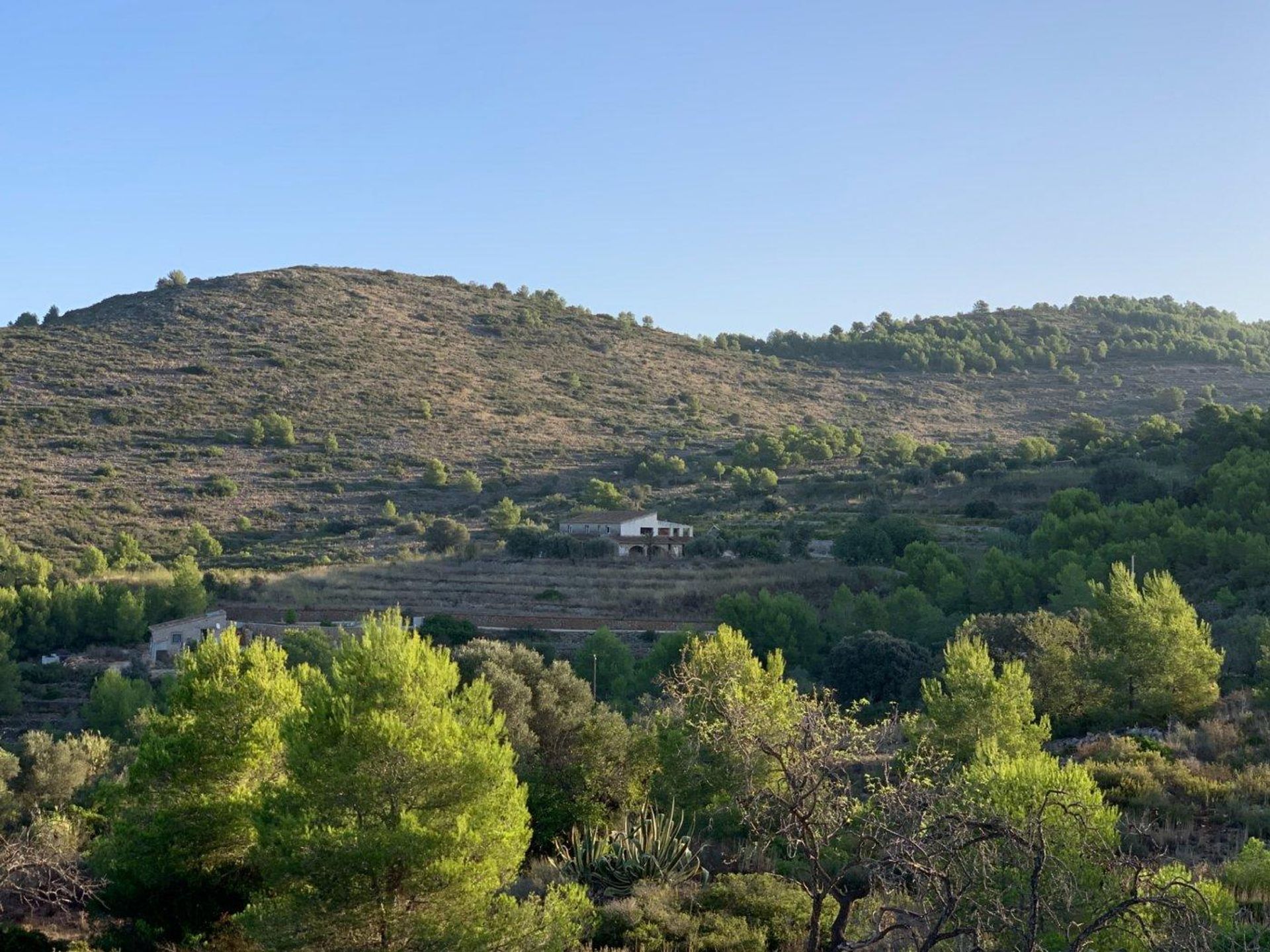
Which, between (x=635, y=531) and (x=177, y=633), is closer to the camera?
(x=177, y=633)

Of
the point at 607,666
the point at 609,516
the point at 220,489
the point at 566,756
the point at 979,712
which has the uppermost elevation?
the point at 220,489

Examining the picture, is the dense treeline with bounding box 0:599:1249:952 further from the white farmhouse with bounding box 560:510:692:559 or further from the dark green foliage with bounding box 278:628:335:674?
the white farmhouse with bounding box 560:510:692:559

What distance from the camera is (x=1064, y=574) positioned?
109 feet

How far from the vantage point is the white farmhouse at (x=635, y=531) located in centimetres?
5147

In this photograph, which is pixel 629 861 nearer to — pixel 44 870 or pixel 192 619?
pixel 44 870

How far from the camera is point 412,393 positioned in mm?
79500

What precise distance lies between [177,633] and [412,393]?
137ft

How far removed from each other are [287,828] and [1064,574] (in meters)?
27.6

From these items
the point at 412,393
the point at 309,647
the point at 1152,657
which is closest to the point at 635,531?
the point at 309,647

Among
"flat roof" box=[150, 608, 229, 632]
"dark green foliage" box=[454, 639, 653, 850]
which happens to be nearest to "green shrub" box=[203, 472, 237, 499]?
"flat roof" box=[150, 608, 229, 632]

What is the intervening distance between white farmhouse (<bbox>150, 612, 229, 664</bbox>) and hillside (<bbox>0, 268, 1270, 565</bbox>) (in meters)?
12.2

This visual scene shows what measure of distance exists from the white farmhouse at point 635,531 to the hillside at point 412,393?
7627mm

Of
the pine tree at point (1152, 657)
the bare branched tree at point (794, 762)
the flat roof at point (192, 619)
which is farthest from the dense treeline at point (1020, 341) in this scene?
the bare branched tree at point (794, 762)

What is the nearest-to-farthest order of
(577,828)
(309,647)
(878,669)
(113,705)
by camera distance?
(577,828) < (878,669) < (113,705) < (309,647)
